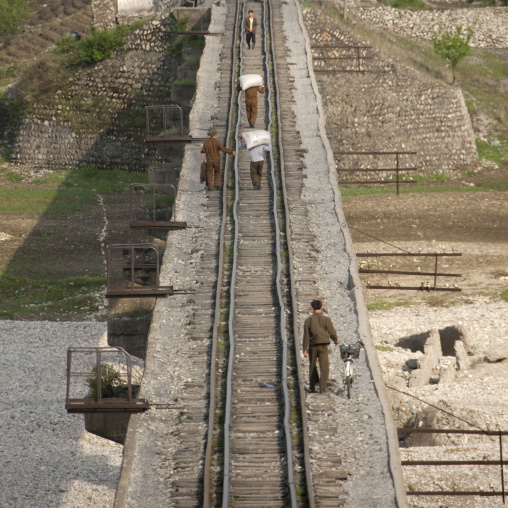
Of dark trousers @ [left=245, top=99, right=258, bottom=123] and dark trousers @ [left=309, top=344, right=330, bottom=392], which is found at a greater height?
dark trousers @ [left=245, top=99, right=258, bottom=123]

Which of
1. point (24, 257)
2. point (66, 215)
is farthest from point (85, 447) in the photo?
point (66, 215)

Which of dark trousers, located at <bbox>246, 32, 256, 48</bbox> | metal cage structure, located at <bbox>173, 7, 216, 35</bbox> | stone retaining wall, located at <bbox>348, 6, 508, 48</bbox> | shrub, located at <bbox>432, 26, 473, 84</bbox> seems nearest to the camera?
dark trousers, located at <bbox>246, 32, 256, 48</bbox>

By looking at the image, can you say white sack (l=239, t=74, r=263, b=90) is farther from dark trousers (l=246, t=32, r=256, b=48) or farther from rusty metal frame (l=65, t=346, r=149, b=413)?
rusty metal frame (l=65, t=346, r=149, b=413)

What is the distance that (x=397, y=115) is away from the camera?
3566cm

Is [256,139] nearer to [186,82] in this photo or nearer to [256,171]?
[256,171]

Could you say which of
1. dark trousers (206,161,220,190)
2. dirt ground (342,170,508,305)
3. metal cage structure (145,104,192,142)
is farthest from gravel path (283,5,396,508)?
dirt ground (342,170,508,305)

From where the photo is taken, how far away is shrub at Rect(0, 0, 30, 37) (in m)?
55.3

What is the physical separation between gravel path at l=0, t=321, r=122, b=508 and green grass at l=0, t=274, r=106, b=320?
1276 millimetres

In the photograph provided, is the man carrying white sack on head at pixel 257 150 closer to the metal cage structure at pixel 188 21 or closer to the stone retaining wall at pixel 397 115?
the stone retaining wall at pixel 397 115

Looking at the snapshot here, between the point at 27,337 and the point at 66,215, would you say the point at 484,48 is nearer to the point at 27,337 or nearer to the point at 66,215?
the point at 66,215

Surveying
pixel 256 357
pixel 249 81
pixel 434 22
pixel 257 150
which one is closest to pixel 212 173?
pixel 257 150

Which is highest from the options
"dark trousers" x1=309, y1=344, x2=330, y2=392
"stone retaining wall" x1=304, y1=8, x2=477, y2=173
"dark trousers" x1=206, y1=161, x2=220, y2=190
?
"dark trousers" x1=206, y1=161, x2=220, y2=190

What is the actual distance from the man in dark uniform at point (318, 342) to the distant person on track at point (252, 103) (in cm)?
1043

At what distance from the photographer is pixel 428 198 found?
33281 mm
